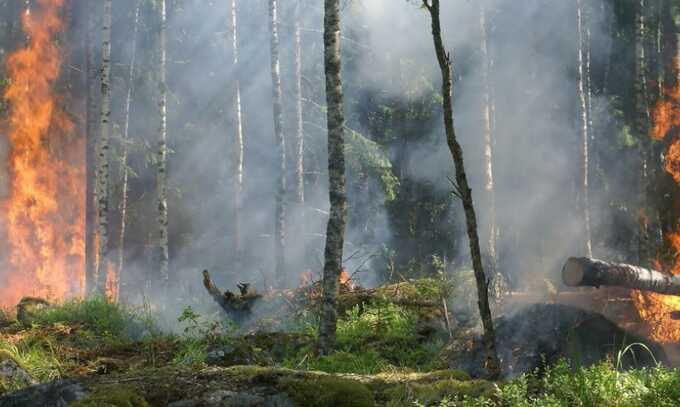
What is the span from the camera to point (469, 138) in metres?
27.4

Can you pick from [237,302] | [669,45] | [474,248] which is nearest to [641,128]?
[669,45]

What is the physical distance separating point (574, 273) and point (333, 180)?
4.02 meters

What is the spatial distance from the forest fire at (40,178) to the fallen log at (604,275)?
1568cm

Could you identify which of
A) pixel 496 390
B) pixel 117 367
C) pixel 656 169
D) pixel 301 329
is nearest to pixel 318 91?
pixel 656 169

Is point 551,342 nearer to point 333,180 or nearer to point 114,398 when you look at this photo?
point 333,180

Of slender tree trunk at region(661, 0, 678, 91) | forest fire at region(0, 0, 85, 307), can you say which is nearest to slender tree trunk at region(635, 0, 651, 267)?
slender tree trunk at region(661, 0, 678, 91)

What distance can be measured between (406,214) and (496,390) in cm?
2271

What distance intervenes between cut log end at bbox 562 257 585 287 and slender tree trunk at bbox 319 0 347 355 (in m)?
3.61

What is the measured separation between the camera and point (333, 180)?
10125 millimetres

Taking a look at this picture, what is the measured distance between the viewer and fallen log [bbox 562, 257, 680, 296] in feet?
34.7

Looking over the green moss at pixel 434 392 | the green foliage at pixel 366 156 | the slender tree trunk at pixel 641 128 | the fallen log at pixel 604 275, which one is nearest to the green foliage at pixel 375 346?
the fallen log at pixel 604 275

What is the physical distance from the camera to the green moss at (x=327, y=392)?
4.68 meters

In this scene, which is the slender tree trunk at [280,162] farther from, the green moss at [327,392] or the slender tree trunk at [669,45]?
the green moss at [327,392]

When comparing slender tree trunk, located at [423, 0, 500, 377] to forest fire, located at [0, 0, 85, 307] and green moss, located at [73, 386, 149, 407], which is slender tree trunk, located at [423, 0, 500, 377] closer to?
green moss, located at [73, 386, 149, 407]
